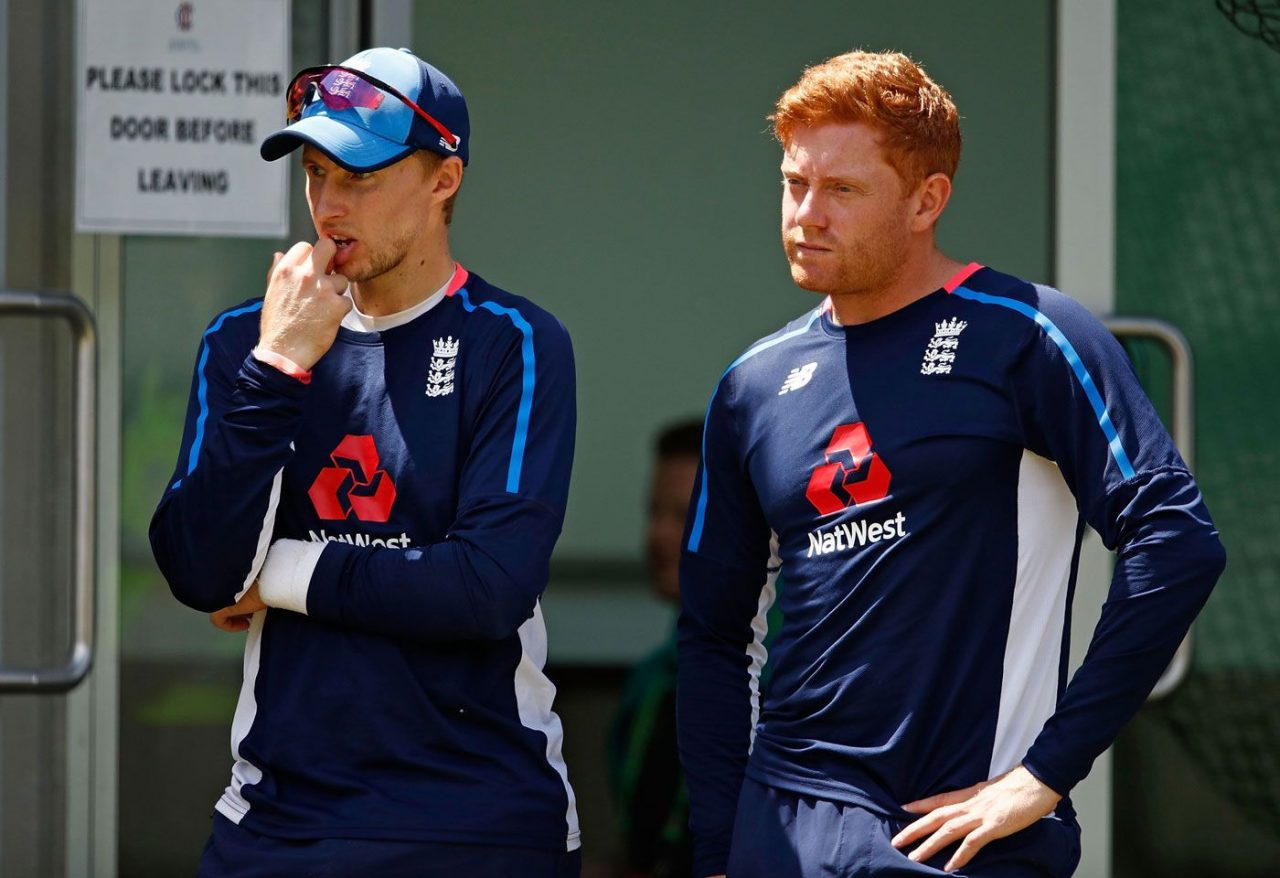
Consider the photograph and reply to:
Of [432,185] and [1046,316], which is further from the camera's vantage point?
[432,185]

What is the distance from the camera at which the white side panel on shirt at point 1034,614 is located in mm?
2232

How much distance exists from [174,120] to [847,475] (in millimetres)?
1921

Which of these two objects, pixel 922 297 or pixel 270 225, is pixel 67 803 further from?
pixel 922 297

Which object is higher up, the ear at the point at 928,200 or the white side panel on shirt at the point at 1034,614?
the ear at the point at 928,200

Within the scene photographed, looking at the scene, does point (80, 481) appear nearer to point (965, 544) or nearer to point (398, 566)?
point (398, 566)

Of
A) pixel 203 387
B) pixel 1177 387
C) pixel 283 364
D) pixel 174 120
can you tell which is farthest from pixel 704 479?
pixel 174 120

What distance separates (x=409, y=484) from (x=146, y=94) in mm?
1619

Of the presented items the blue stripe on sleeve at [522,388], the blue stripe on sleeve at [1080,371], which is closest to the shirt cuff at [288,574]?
the blue stripe on sleeve at [522,388]

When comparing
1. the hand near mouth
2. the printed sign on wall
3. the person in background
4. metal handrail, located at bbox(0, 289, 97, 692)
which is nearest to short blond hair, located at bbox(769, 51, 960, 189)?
the hand near mouth

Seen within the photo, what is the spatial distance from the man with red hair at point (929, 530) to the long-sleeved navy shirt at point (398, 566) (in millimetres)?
311

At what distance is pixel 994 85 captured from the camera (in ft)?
15.4

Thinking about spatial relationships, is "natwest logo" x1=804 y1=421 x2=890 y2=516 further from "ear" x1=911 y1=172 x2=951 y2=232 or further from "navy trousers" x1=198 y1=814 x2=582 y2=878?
"navy trousers" x1=198 y1=814 x2=582 y2=878

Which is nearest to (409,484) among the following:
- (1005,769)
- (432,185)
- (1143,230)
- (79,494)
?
(432,185)

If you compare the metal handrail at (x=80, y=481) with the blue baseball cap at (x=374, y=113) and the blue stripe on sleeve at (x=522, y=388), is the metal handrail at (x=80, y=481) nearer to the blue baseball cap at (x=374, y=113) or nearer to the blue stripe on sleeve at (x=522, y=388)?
the blue baseball cap at (x=374, y=113)
